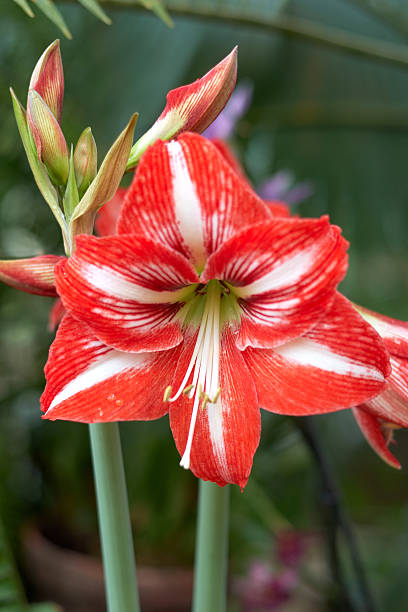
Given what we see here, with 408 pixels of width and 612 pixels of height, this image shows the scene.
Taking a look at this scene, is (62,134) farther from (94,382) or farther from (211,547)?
(211,547)

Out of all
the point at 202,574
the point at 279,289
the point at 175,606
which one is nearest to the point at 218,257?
the point at 279,289

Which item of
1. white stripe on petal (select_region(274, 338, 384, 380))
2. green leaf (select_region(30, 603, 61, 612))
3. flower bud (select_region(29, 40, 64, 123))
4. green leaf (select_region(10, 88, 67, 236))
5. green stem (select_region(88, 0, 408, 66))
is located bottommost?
green leaf (select_region(30, 603, 61, 612))

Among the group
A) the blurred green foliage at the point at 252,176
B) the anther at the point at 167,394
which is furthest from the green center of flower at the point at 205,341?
the blurred green foliage at the point at 252,176

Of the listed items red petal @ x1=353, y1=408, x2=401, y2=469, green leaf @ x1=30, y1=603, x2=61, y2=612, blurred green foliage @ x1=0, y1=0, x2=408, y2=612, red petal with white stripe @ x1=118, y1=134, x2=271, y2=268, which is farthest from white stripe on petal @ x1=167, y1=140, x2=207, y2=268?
blurred green foliage @ x1=0, y1=0, x2=408, y2=612

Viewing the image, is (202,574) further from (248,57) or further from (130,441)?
(248,57)

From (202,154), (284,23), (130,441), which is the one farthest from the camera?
(130,441)

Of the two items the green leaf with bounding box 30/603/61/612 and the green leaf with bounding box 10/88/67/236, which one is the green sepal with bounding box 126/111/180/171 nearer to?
the green leaf with bounding box 10/88/67/236
